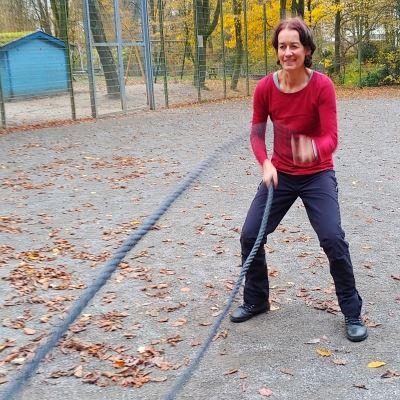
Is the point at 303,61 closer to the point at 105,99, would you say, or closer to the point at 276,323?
the point at 276,323

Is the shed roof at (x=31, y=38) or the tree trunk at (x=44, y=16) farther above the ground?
the tree trunk at (x=44, y=16)

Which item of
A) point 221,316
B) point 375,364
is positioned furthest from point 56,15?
point 375,364

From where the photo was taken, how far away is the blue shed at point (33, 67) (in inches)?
542

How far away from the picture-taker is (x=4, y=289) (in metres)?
4.34

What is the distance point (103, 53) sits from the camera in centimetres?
1496

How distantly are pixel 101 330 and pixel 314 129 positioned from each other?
1778 millimetres

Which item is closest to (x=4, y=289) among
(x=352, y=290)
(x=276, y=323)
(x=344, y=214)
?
(x=276, y=323)

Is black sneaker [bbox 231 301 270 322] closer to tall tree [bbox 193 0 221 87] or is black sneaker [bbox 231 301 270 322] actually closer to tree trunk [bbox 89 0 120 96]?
tree trunk [bbox 89 0 120 96]

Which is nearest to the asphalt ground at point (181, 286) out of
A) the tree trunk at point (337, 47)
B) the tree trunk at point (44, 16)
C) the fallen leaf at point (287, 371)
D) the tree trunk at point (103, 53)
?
the fallen leaf at point (287, 371)

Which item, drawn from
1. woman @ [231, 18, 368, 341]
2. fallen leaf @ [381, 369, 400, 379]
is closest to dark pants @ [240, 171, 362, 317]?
woman @ [231, 18, 368, 341]

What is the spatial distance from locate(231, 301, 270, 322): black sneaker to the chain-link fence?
9.55 meters

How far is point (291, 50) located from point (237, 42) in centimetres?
1985

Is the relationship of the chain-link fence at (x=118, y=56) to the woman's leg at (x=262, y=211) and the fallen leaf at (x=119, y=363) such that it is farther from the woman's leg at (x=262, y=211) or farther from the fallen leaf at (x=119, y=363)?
the fallen leaf at (x=119, y=363)

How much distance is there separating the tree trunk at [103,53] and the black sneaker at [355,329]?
1257 centimetres
